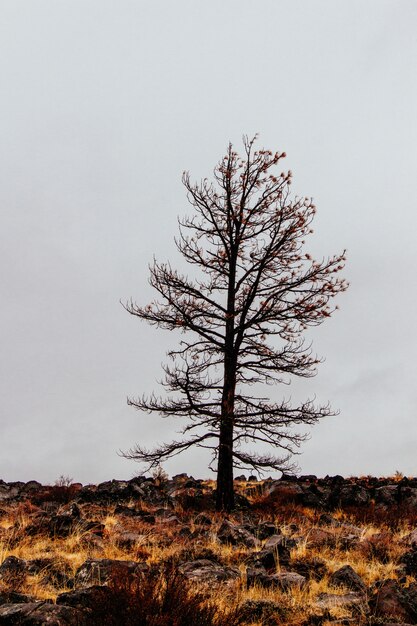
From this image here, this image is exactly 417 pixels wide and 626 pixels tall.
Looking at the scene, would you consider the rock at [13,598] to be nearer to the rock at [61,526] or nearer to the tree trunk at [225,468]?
the rock at [61,526]

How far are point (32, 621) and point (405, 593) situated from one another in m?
4.08

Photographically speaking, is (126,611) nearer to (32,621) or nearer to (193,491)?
(32,621)

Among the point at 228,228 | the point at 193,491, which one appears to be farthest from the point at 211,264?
the point at 193,491

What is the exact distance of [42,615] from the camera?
4617mm

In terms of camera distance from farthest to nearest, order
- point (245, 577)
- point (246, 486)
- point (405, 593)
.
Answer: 1. point (246, 486)
2. point (245, 577)
3. point (405, 593)

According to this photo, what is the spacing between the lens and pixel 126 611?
169 inches

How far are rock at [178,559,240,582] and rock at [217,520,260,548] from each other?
5.01ft

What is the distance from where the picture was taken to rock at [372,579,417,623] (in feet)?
18.7

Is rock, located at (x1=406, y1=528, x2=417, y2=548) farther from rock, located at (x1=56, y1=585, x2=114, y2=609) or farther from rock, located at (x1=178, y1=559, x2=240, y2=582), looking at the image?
rock, located at (x1=56, y1=585, x2=114, y2=609)

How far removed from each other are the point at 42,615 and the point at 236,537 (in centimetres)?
529

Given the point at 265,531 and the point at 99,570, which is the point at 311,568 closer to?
the point at 265,531

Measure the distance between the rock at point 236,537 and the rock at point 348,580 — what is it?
250 cm

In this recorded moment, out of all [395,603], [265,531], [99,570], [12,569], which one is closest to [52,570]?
[12,569]

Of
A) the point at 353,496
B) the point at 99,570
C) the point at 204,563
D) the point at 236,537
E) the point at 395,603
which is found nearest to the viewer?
the point at 395,603
